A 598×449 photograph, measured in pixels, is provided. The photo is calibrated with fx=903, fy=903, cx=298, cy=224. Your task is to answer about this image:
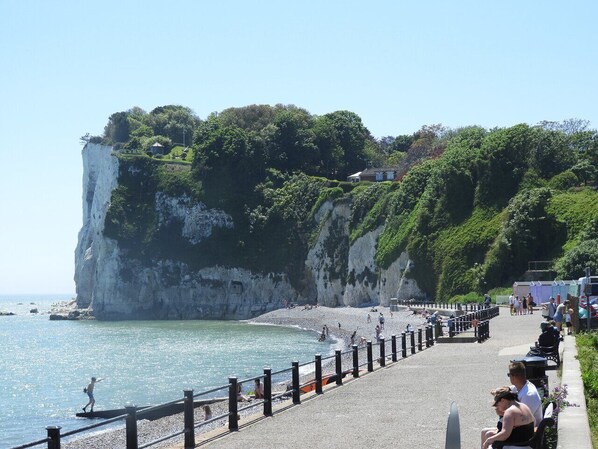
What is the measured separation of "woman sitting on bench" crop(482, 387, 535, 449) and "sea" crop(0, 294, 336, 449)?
27.6 m

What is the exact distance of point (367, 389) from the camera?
22.8 meters

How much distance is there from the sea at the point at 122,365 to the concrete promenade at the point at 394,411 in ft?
56.5

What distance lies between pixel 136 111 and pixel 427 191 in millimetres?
98246

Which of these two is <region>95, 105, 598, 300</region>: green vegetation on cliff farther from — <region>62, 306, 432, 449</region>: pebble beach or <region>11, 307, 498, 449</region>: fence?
<region>11, 307, 498, 449</region>: fence

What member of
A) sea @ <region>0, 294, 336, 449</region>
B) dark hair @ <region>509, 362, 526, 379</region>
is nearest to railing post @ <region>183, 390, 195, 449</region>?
dark hair @ <region>509, 362, 526, 379</region>

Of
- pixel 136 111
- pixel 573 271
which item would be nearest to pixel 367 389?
pixel 573 271

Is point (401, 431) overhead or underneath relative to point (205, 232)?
underneath

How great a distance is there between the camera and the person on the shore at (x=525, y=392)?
1175 cm

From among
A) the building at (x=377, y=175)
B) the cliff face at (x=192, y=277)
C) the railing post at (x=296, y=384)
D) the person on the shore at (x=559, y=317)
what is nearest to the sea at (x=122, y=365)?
the person on the shore at (x=559, y=317)

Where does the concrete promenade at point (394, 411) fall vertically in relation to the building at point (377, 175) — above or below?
below

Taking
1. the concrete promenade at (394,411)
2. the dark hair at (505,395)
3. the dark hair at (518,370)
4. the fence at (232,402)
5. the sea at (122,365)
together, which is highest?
the dark hair at (518,370)

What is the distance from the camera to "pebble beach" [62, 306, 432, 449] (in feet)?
99.1

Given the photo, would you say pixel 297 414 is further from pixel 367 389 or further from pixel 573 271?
pixel 573 271

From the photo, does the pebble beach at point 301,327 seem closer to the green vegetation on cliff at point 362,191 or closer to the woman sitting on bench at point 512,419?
the woman sitting on bench at point 512,419
